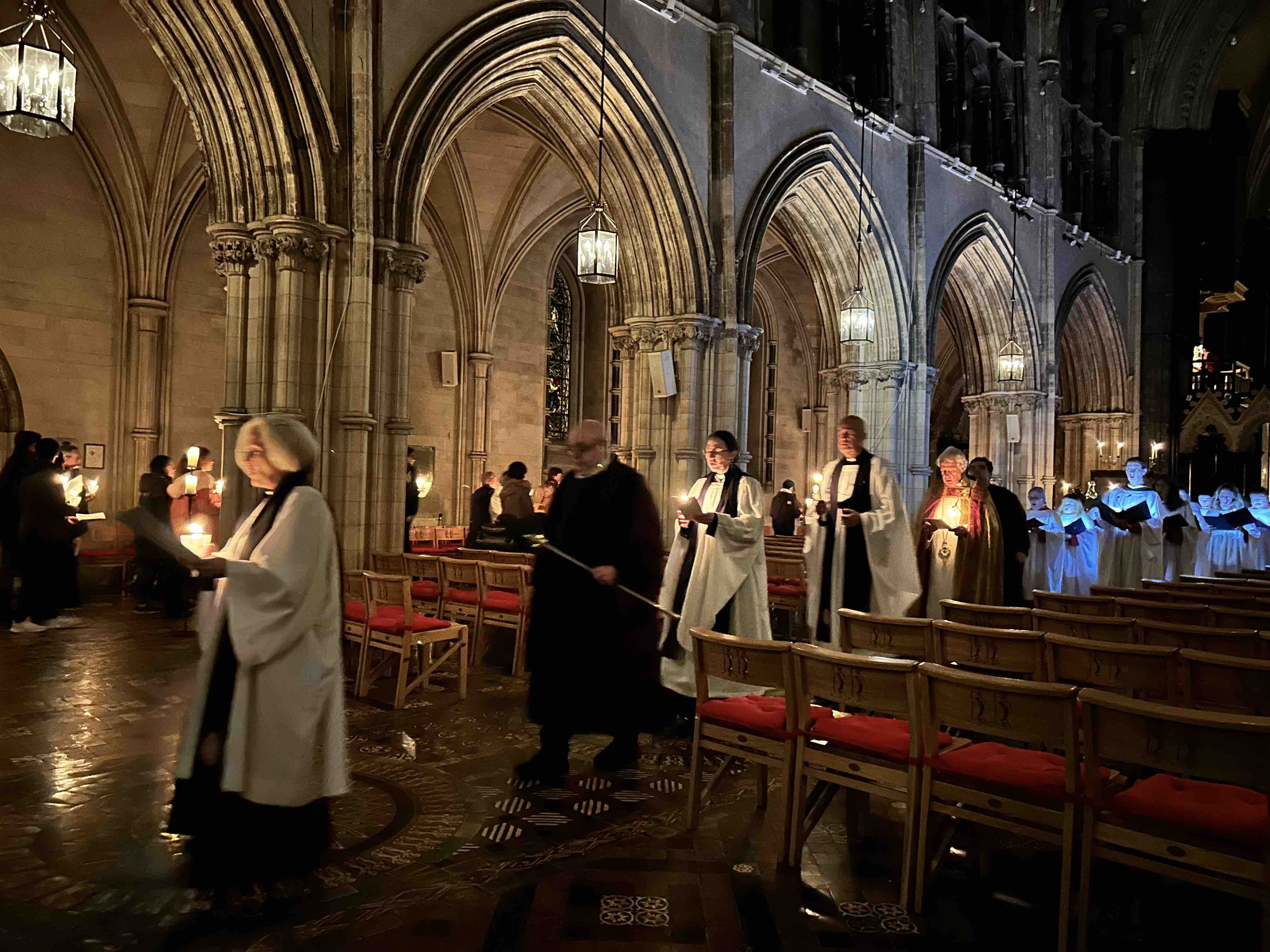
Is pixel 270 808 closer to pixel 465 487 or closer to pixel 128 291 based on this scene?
pixel 128 291

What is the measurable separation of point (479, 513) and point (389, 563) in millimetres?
3762

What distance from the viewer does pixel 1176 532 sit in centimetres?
1101

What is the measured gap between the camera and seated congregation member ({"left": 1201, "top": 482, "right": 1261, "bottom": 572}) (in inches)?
487

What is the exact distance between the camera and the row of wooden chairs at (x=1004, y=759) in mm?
2709

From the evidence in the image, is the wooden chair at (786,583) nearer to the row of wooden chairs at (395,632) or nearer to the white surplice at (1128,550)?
the row of wooden chairs at (395,632)

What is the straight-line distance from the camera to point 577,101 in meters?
12.3

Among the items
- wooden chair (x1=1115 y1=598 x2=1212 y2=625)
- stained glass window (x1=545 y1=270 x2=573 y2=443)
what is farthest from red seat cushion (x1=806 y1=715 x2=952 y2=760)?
stained glass window (x1=545 y1=270 x2=573 y2=443)

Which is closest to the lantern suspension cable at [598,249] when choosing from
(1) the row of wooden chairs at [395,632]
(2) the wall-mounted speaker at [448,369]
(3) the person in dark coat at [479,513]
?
(3) the person in dark coat at [479,513]

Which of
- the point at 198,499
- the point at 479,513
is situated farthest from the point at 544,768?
the point at 479,513

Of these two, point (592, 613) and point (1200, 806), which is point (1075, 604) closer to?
point (592, 613)

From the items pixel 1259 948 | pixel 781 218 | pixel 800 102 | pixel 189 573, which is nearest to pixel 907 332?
pixel 781 218

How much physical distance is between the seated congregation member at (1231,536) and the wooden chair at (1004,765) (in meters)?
10.8

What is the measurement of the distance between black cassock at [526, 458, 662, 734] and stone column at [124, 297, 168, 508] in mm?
11932

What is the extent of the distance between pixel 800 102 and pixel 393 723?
1227 centimetres
